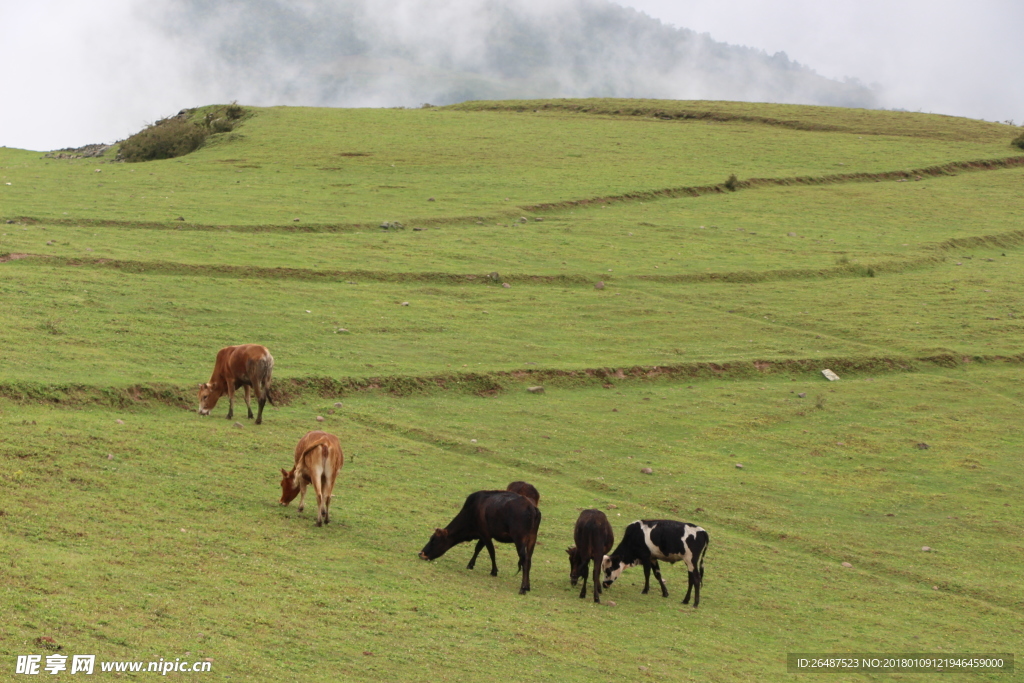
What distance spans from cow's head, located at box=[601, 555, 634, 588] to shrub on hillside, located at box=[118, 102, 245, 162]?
51.2 meters

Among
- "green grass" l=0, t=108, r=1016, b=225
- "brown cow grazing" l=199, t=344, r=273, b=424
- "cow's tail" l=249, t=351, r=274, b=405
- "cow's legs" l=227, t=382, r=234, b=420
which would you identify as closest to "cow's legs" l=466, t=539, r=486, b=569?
"brown cow grazing" l=199, t=344, r=273, b=424

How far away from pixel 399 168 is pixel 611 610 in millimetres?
43260

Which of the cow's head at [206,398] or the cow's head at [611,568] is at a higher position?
the cow's head at [206,398]

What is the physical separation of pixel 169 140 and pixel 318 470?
50.6 metres

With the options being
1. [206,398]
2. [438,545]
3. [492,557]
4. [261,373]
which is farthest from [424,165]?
[492,557]

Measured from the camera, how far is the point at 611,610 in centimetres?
1371

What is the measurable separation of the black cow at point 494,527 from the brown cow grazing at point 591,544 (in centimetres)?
69

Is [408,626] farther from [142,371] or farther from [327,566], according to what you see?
[142,371]

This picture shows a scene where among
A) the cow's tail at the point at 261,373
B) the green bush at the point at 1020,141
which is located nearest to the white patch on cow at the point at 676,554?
the cow's tail at the point at 261,373

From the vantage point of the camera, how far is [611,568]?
14664 mm

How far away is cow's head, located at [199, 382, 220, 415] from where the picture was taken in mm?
20391

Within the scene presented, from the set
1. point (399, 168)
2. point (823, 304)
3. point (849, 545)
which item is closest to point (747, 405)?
point (849, 545)

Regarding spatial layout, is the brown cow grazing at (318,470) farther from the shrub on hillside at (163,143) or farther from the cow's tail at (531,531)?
the shrub on hillside at (163,143)

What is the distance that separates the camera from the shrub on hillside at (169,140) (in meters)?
59.5
